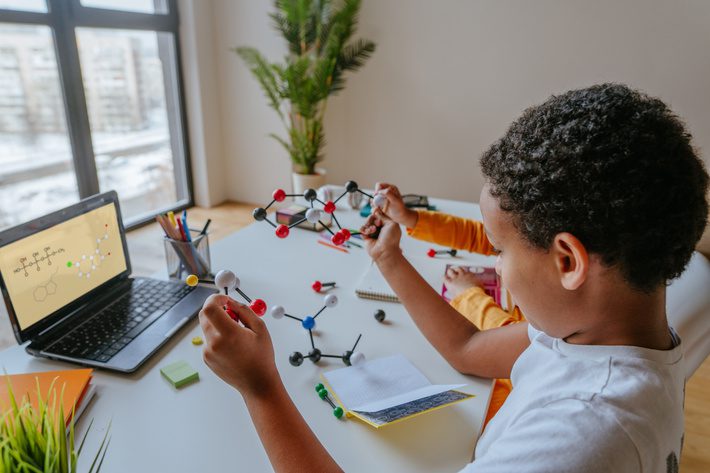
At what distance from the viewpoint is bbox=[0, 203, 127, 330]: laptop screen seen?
3.21 ft

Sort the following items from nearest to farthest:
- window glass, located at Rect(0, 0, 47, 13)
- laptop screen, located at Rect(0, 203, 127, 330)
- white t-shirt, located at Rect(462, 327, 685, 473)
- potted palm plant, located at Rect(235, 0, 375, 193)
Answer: white t-shirt, located at Rect(462, 327, 685, 473) < laptop screen, located at Rect(0, 203, 127, 330) < window glass, located at Rect(0, 0, 47, 13) < potted palm plant, located at Rect(235, 0, 375, 193)

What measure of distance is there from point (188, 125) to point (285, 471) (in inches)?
147

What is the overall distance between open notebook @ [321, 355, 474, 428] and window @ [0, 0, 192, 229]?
9.33 feet

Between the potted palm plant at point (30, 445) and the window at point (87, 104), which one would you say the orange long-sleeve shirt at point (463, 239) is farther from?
the window at point (87, 104)

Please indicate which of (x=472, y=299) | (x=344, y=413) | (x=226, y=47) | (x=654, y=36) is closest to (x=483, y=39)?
(x=654, y=36)

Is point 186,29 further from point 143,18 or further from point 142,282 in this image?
point 142,282

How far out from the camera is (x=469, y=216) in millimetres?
1937

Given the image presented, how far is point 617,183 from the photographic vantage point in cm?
54

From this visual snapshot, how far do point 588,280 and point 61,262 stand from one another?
3.46 feet

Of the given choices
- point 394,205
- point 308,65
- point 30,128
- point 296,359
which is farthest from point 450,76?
point 296,359

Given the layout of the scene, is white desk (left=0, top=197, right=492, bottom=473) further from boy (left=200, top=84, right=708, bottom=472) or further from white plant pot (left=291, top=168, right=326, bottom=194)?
white plant pot (left=291, top=168, right=326, bottom=194)

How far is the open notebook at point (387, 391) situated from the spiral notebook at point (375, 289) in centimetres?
26

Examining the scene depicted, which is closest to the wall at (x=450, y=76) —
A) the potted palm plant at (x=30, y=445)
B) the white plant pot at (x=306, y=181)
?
→ the white plant pot at (x=306, y=181)

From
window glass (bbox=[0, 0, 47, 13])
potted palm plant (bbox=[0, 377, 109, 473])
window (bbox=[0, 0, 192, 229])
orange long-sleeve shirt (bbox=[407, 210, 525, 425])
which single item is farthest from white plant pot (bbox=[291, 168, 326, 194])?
potted palm plant (bbox=[0, 377, 109, 473])
